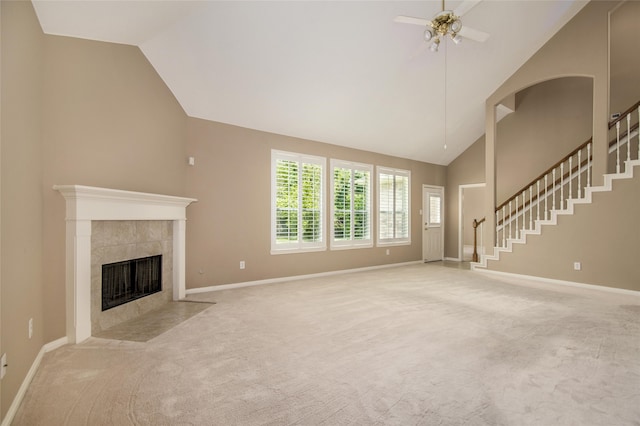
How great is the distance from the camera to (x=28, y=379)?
2.23 metres

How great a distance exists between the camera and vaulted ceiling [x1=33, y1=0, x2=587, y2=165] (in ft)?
11.4

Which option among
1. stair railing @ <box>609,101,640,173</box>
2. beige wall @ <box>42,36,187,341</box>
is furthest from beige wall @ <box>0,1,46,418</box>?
stair railing @ <box>609,101,640,173</box>

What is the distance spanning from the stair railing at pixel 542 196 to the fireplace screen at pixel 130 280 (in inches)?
250

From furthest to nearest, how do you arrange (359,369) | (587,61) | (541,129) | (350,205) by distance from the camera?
(541,129), (350,205), (587,61), (359,369)

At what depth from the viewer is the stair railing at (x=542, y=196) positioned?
609cm

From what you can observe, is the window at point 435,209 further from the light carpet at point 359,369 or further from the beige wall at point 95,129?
the beige wall at point 95,129

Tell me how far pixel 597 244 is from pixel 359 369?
16.8 ft

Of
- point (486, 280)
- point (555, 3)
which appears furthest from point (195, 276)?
point (555, 3)

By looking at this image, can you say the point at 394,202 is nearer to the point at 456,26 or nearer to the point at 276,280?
the point at 276,280

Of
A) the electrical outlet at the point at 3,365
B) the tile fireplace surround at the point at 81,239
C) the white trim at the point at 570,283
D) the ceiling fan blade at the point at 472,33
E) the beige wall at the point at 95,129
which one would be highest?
the ceiling fan blade at the point at 472,33

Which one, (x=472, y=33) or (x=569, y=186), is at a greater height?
(x=472, y=33)

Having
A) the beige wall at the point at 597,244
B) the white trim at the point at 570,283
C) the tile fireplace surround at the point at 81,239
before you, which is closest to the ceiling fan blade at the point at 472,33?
the beige wall at the point at 597,244

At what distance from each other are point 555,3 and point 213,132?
19.3 feet

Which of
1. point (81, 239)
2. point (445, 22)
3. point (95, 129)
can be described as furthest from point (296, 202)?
point (445, 22)
